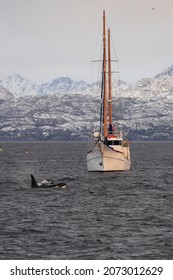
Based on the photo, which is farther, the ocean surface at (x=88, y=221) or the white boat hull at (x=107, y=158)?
the white boat hull at (x=107, y=158)

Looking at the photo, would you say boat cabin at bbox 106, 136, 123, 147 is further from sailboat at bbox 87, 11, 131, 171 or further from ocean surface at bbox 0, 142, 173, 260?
ocean surface at bbox 0, 142, 173, 260

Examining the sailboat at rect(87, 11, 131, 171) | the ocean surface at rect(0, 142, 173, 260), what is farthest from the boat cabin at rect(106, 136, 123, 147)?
the ocean surface at rect(0, 142, 173, 260)

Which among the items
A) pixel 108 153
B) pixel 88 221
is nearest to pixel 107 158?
pixel 108 153

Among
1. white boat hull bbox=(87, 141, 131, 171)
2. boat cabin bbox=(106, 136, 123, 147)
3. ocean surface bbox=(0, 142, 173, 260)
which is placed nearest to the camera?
ocean surface bbox=(0, 142, 173, 260)

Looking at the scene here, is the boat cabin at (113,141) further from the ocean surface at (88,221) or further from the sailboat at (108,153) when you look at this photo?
the ocean surface at (88,221)

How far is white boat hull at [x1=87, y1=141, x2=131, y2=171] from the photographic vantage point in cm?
12075

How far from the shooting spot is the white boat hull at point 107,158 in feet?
396

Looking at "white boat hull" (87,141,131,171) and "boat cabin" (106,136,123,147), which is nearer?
"white boat hull" (87,141,131,171)

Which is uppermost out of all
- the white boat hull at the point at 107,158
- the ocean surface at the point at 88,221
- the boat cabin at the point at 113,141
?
the boat cabin at the point at 113,141

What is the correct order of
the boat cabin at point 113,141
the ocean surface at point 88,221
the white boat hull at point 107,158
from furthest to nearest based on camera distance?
the boat cabin at point 113,141 < the white boat hull at point 107,158 < the ocean surface at point 88,221

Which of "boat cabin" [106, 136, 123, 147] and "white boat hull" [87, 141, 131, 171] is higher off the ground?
"boat cabin" [106, 136, 123, 147]

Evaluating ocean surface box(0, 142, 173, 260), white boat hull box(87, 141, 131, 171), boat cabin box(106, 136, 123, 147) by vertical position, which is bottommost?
ocean surface box(0, 142, 173, 260)

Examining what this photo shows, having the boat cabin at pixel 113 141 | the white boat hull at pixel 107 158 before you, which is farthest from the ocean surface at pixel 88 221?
the boat cabin at pixel 113 141
